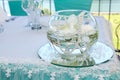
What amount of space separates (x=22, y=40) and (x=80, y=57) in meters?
0.37

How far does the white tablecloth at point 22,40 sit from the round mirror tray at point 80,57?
0.04 m

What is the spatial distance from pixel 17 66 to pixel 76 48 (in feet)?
0.78

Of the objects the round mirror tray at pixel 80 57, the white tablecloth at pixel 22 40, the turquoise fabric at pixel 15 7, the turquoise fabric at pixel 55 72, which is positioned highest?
the turquoise fabric at pixel 15 7

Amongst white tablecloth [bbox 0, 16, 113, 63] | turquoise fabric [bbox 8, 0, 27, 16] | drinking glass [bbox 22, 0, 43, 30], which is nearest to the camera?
white tablecloth [bbox 0, 16, 113, 63]

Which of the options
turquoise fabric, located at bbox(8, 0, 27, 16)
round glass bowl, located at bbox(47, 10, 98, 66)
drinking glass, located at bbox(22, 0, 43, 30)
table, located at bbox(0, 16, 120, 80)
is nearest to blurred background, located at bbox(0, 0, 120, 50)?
turquoise fabric, located at bbox(8, 0, 27, 16)

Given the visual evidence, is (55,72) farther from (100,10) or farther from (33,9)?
(100,10)

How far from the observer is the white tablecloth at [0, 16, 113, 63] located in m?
1.02

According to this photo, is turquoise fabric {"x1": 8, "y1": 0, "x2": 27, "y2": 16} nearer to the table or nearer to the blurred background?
the blurred background

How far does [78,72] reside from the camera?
88 centimetres

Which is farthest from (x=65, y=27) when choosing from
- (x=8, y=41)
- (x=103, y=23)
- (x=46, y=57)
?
(x=103, y=23)

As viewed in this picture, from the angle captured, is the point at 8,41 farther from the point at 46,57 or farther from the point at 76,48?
the point at 76,48

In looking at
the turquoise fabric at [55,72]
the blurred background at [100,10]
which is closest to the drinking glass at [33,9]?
the blurred background at [100,10]

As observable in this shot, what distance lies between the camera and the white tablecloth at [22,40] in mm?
1022

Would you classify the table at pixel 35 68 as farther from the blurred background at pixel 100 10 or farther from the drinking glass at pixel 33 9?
the blurred background at pixel 100 10
